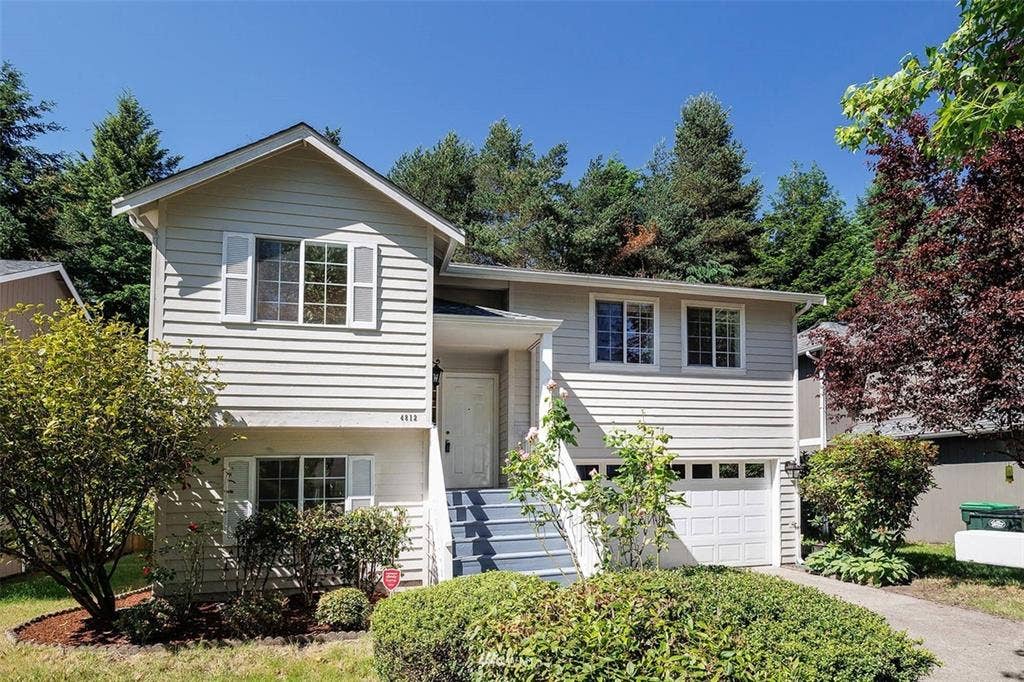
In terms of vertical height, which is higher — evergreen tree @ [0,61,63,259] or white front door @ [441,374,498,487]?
evergreen tree @ [0,61,63,259]

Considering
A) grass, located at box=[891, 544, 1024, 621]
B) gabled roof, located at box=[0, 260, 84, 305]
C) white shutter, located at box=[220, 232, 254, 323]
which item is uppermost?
gabled roof, located at box=[0, 260, 84, 305]

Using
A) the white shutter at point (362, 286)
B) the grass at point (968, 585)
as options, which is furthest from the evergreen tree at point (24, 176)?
the grass at point (968, 585)

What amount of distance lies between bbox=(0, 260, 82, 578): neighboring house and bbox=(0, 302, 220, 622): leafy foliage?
4799 mm

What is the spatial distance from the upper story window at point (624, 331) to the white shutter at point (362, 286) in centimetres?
427

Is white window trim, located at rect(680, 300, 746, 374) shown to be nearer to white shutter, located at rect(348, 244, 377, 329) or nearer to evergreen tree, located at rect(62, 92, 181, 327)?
white shutter, located at rect(348, 244, 377, 329)

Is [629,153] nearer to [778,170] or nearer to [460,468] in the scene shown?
[778,170]

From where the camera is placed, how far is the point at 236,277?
9273 mm

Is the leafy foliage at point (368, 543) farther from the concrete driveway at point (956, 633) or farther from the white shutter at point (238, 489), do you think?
the concrete driveway at point (956, 633)

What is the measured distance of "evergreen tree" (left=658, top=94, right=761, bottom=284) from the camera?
2831 centimetres

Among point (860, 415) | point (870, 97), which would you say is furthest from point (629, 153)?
point (870, 97)

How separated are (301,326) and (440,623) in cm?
574

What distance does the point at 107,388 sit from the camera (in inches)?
291

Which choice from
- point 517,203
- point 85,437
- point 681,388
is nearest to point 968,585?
point 681,388

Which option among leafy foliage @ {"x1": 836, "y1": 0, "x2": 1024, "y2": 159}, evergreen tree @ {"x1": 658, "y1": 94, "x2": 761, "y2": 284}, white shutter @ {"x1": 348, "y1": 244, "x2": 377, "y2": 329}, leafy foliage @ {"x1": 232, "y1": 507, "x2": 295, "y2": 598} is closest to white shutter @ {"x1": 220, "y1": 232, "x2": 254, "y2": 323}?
white shutter @ {"x1": 348, "y1": 244, "x2": 377, "y2": 329}
